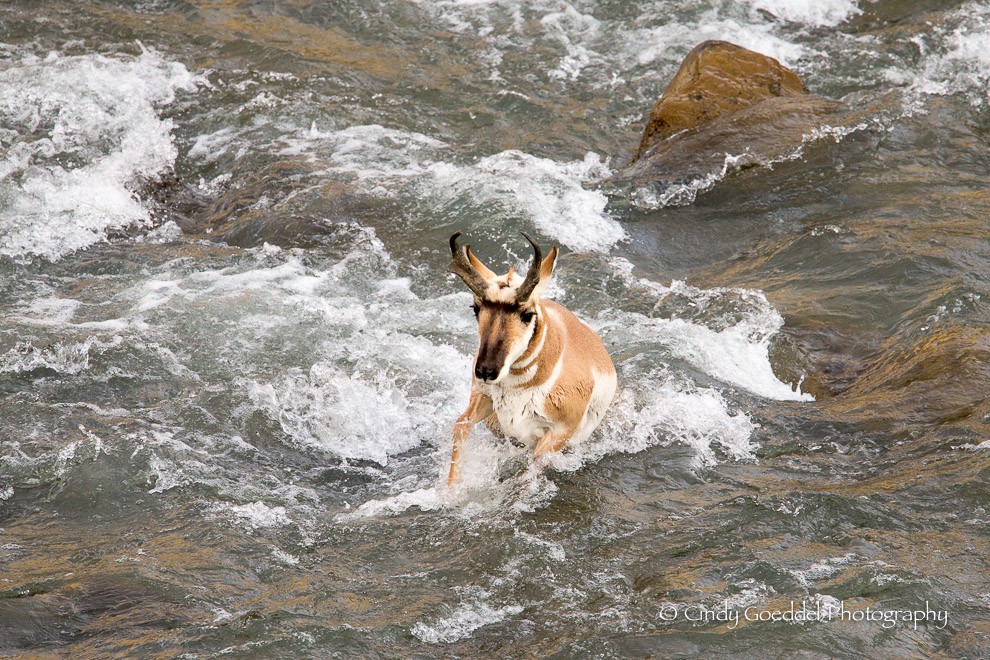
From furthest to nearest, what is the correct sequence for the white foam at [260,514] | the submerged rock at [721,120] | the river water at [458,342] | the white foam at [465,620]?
the submerged rock at [721,120] → the white foam at [260,514] → the river water at [458,342] → the white foam at [465,620]

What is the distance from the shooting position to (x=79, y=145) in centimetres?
1259

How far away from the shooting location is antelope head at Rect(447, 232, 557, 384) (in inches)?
253

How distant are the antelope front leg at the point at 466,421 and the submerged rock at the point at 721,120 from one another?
16.1ft

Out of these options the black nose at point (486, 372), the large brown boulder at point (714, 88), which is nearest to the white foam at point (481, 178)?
the large brown boulder at point (714, 88)

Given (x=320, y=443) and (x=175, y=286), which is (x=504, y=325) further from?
(x=175, y=286)

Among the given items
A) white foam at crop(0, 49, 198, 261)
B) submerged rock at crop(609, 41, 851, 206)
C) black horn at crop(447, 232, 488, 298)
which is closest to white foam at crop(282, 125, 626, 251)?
submerged rock at crop(609, 41, 851, 206)

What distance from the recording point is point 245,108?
13.6 metres

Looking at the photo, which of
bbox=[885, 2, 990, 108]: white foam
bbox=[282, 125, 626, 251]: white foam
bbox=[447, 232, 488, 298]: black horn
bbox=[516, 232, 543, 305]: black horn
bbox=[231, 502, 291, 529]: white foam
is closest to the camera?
bbox=[516, 232, 543, 305]: black horn

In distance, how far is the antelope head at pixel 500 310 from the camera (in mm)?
6418

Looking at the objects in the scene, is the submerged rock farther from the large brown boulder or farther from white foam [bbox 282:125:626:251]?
white foam [bbox 282:125:626:251]

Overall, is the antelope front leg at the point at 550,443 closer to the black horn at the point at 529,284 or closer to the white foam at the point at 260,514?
the black horn at the point at 529,284

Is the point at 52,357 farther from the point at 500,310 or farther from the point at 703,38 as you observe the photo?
the point at 703,38

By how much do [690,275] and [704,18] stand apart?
7218 millimetres

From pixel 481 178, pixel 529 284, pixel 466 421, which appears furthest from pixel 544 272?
pixel 481 178
